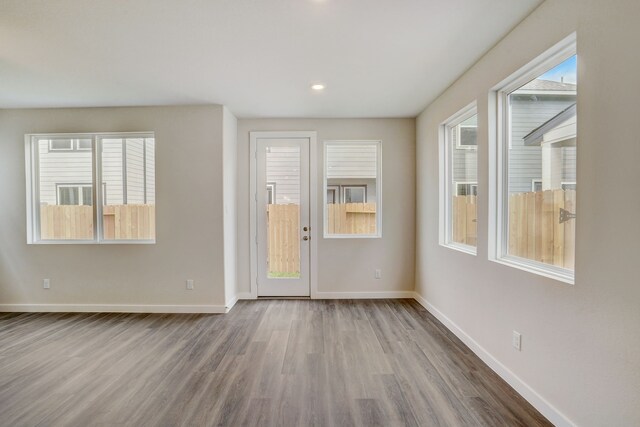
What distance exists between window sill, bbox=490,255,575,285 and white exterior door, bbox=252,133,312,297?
2629mm

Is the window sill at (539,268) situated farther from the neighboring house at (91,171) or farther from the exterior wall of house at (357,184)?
the neighboring house at (91,171)

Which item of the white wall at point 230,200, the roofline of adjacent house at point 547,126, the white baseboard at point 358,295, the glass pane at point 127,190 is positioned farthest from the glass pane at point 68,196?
the roofline of adjacent house at point 547,126

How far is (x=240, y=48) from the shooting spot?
253 cm

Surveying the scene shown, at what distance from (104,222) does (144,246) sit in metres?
0.66

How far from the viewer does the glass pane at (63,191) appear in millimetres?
4137

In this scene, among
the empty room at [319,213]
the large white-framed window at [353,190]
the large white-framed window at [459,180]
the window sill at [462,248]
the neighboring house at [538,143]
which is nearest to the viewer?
the empty room at [319,213]

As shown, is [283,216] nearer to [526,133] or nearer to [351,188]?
[351,188]

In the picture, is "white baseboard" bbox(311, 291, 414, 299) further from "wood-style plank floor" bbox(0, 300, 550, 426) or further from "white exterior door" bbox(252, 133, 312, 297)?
"wood-style plank floor" bbox(0, 300, 550, 426)

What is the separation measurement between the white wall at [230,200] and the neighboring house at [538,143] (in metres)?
3.08

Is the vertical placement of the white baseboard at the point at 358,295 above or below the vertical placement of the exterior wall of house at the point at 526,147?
below

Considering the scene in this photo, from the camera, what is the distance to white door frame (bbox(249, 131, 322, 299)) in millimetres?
4516

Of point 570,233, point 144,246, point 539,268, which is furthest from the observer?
point 144,246

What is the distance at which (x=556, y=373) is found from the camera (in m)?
1.90

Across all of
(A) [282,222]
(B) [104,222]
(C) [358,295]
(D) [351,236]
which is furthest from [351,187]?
(B) [104,222]
